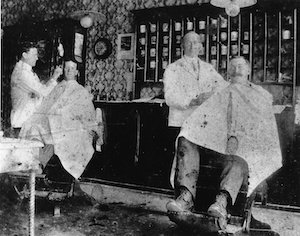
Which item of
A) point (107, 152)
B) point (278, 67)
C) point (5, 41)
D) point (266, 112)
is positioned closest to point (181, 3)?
point (278, 67)

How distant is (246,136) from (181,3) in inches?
109

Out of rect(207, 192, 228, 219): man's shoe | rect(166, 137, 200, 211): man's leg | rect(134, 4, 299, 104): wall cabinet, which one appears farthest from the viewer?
rect(134, 4, 299, 104): wall cabinet

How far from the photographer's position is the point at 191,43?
10.4ft

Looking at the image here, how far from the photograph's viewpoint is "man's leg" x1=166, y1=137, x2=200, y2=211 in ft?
7.93

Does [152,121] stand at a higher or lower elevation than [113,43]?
lower

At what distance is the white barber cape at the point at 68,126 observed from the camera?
3.37 metres

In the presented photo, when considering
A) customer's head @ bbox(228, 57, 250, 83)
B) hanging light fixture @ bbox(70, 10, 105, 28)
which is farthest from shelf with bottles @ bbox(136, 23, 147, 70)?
customer's head @ bbox(228, 57, 250, 83)

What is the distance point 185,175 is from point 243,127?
1.88ft

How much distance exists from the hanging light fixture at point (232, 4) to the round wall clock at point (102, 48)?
6.23ft

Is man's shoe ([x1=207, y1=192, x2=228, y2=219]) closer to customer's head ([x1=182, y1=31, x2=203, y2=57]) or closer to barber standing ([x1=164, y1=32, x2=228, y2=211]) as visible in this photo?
barber standing ([x1=164, y1=32, x2=228, y2=211])

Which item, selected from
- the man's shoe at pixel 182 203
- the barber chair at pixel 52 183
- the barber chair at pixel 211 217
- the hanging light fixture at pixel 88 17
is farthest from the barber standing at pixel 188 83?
the hanging light fixture at pixel 88 17

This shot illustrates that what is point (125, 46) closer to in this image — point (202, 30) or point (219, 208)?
point (202, 30)

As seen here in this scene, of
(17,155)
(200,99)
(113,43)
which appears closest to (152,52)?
(113,43)

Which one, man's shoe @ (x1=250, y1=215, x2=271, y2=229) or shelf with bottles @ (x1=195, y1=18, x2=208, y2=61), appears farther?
shelf with bottles @ (x1=195, y1=18, x2=208, y2=61)
